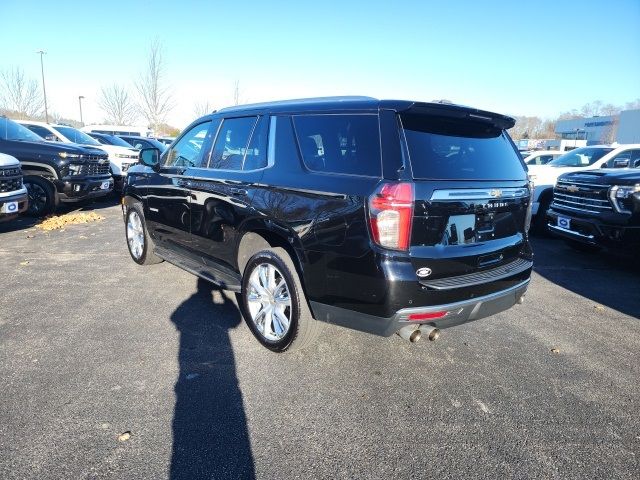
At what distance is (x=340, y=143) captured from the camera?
303 cm

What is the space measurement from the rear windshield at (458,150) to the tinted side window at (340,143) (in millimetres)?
234

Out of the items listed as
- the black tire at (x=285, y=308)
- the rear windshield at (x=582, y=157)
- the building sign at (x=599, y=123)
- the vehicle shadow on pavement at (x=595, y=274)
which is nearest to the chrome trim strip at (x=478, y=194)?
the black tire at (x=285, y=308)

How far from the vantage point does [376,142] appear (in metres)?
2.81

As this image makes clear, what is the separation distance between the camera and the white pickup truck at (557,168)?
355 inches

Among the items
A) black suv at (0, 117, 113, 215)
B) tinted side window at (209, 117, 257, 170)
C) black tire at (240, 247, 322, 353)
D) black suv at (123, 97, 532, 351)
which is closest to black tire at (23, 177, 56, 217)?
black suv at (0, 117, 113, 215)

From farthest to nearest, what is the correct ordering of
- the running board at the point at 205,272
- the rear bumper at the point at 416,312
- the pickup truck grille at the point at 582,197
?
Result: the pickup truck grille at the point at 582,197 → the running board at the point at 205,272 → the rear bumper at the point at 416,312

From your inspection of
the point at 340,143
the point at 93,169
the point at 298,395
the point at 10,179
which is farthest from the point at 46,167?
the point at 298,395

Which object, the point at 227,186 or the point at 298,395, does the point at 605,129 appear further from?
the point at 298,395

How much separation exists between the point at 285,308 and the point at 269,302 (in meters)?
0.19

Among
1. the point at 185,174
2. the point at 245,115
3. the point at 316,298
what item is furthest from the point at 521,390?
the point at 185,174

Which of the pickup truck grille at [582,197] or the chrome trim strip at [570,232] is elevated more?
the pickup truck grille at [582,197]

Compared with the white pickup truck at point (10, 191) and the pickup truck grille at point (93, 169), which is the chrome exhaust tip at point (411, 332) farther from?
the pickup truck grille at point (93, 169)

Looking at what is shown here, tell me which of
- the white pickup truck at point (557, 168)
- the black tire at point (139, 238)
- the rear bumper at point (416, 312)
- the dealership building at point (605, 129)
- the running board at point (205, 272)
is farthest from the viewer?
the dealership building at point (605, 129)

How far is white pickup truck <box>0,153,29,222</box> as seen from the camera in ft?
21.0
